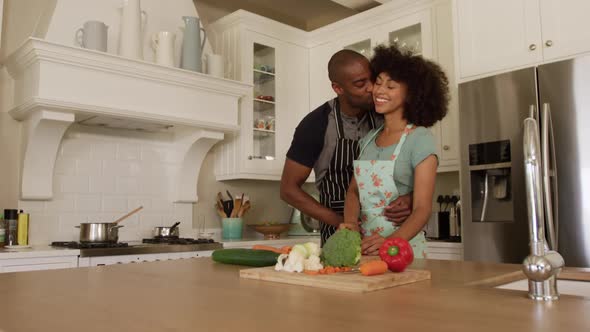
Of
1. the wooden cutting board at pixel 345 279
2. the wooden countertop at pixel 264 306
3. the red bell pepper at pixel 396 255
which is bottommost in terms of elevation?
the wooden countertop at pixel 264 306

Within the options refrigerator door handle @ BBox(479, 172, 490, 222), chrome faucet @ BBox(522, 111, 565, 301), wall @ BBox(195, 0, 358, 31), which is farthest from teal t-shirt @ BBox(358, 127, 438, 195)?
wall @ BBox(195, 0, 358, 31)

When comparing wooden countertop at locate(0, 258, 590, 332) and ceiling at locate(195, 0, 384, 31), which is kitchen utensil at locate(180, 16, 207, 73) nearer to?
ceiling at locate(195, 0, 384, 31)

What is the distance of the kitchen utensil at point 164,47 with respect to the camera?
3.30m

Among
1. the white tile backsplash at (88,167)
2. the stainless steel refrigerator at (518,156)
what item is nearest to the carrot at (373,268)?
the stainless steel refrigerator at (518,156)

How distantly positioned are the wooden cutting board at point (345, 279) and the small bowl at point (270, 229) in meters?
2.67

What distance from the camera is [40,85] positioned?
277cm

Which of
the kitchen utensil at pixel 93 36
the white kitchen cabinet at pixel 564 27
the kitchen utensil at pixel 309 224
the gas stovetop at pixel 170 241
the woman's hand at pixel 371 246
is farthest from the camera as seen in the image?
the kitchen utensil at pixel 309 224

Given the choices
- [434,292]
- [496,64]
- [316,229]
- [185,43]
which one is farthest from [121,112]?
[434,292]

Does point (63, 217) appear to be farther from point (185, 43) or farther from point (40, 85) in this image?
point (185, 43)

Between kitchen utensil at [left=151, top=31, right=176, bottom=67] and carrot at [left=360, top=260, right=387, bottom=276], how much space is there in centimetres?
251

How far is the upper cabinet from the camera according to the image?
2.67m

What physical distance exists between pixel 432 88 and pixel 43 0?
2500mm

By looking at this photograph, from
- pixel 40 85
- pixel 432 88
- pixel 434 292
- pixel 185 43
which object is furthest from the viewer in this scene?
pixel 185 43

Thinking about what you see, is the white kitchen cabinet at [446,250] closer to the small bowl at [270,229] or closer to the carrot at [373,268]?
the small bowl at [270,229]
